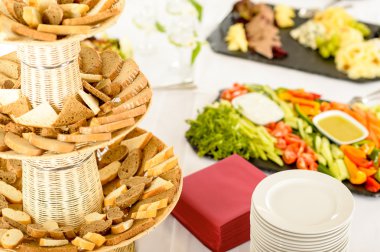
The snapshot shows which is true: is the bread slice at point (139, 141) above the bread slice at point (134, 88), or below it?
below

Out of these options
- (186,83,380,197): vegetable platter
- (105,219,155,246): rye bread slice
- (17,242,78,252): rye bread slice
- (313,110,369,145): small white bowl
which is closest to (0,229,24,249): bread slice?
(17,242,78,252): rye bread slice

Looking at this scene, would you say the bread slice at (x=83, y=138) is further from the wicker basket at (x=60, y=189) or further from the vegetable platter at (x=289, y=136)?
the vegetable platter at (x=289, y=136)

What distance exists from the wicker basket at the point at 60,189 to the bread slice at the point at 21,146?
7.6 inches

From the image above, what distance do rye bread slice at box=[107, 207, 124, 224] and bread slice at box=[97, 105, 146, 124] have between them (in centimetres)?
39

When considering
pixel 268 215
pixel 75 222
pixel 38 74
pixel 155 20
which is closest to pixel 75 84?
pixel 38 74

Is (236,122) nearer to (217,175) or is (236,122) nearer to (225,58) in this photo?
(217,175)

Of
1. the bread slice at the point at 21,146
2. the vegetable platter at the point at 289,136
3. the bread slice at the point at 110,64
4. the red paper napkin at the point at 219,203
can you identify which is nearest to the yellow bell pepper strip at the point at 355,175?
the vegetable platter at the point at 289,136

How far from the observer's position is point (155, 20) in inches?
166

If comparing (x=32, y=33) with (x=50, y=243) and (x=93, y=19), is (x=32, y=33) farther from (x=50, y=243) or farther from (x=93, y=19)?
(x=50, y=243)

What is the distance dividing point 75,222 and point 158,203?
30cm

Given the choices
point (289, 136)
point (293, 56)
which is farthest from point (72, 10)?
point (293, 56)

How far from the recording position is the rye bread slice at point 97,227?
229cm

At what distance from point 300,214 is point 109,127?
0.75 meters

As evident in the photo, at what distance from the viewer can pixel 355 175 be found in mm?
3145
